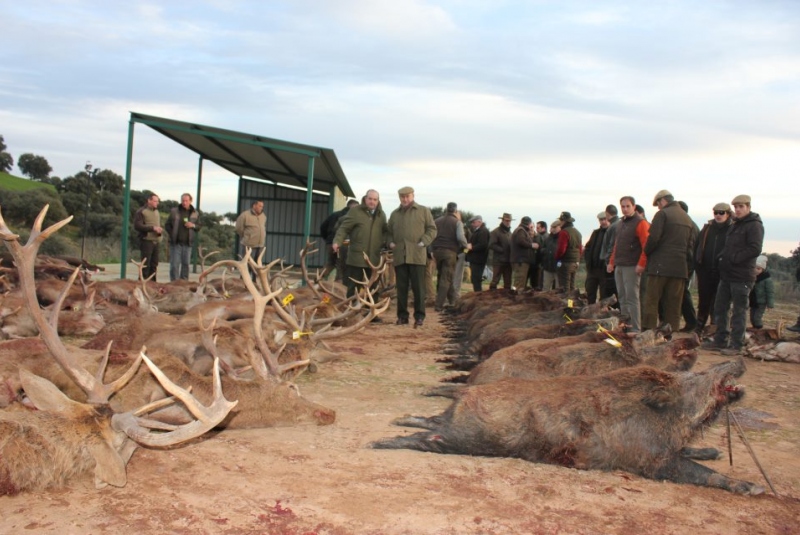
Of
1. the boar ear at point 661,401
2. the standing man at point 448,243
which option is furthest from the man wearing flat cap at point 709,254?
the boar ear at point 661,401

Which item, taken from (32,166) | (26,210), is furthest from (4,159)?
(26,210)

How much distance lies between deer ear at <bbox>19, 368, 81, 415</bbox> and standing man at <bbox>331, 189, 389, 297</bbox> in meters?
6.86

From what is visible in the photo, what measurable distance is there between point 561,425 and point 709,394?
108 centimetres

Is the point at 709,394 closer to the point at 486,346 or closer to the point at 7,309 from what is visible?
the point at 486,346

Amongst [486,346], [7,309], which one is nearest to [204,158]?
[7,309]

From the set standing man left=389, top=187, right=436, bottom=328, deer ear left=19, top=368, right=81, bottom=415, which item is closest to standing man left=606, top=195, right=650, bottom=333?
standing man left=389, top=187, right=436, bottom=328

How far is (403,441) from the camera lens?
15.6 ft

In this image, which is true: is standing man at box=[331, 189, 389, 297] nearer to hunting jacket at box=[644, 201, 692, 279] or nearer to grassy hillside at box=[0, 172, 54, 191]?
hunting jacket at box=[644, 201, 692, 279]

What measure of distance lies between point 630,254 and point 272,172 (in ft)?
48.2

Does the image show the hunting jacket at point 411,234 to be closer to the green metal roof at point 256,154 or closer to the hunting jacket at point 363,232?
the hunting jacket at point 363,232

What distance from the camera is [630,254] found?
31.9 ft

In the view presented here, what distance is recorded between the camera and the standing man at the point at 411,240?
10.6 meters

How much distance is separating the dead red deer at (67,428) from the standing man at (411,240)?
6.49 meters

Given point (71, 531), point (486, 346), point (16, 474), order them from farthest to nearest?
1. point (486, 346)
2. point (16, 474)
3. point (71, 531)
